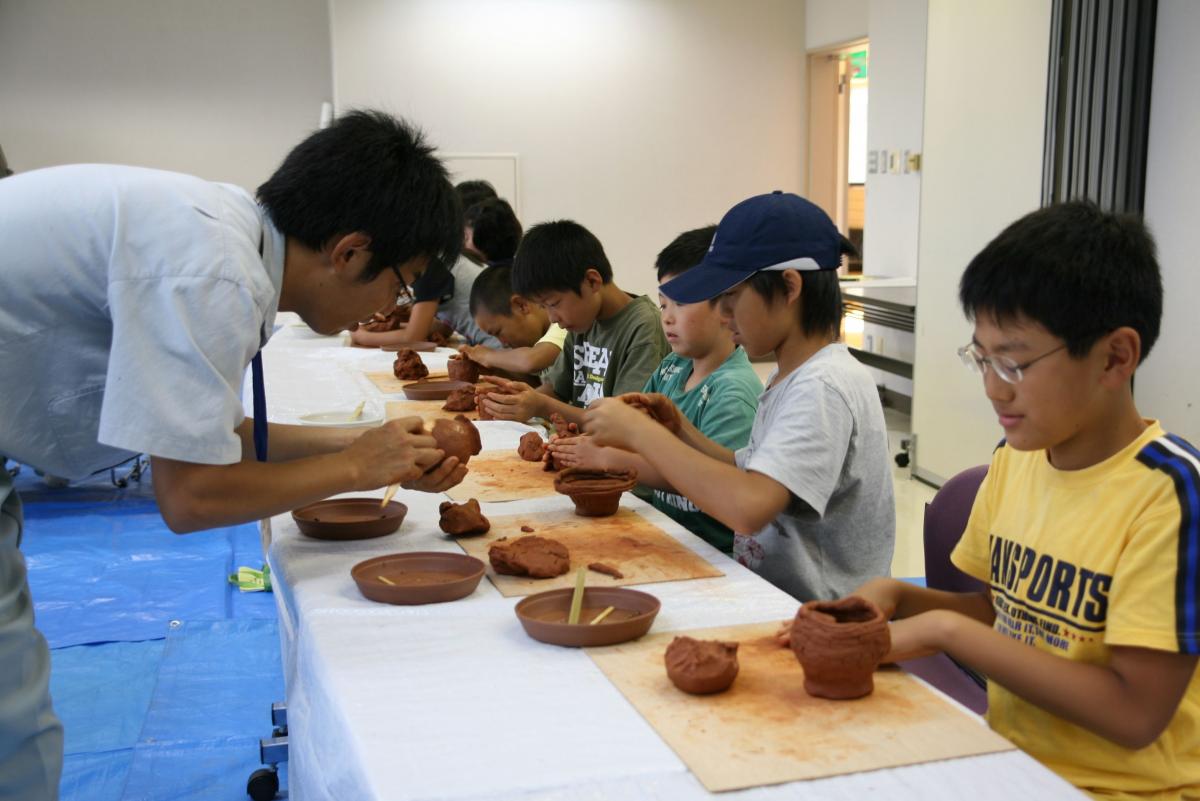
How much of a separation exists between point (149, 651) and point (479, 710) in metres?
2.63

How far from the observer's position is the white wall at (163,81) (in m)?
8.51

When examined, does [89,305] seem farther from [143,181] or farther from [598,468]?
[598,468]

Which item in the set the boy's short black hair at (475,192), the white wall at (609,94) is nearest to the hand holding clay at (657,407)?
the boy's short black hair at (475,192)

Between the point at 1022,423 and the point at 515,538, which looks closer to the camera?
the point at 1022,423

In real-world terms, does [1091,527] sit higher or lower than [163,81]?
lower

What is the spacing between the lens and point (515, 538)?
1.96m

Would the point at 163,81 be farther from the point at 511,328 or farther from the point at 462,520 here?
the point at 462,520

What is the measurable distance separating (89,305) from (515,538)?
0.82 meters

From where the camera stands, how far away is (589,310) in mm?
3352

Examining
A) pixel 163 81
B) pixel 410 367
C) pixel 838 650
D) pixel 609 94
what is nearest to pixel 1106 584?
pixel 838 650

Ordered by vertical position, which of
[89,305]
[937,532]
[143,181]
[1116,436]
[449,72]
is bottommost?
[937,532]

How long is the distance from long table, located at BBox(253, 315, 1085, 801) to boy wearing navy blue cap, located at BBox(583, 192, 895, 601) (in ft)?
0.57

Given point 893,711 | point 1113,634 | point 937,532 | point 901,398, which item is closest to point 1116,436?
point 1113,634

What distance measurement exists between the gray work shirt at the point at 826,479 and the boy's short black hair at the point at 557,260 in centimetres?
127
